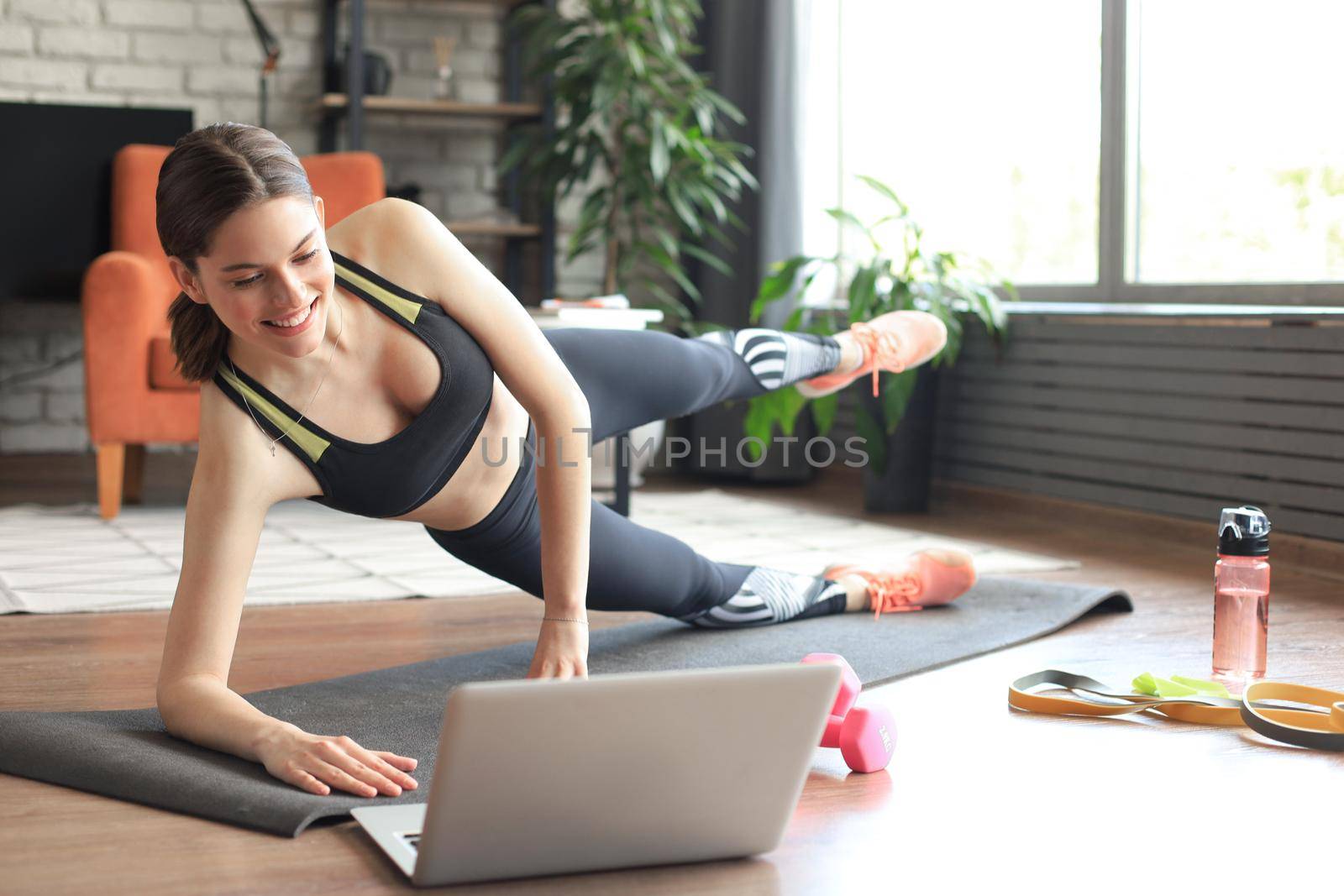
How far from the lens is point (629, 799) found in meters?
1.20

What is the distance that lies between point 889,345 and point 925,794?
1160 millimetres

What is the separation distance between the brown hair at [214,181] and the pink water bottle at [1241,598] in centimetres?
127

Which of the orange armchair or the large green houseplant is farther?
the large green houseplant

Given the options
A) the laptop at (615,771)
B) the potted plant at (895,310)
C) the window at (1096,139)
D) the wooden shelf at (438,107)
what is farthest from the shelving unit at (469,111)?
the laptop at (615,771)

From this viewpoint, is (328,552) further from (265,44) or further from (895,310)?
(265,44)

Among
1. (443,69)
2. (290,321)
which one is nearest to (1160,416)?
(290,321)

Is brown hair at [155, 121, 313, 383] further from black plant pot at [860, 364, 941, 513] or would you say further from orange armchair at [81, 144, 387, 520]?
black plant pot at [860, 364, 941, 513]

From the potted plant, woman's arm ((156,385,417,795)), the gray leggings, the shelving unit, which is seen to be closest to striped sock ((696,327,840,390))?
the gray leggings

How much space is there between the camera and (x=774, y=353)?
7.47ft

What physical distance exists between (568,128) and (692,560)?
96.7 inches

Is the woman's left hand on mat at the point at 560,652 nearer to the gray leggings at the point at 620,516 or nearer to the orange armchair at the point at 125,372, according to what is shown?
the gray leggings at the point at 620,516

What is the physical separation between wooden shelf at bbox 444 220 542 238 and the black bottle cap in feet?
10.0

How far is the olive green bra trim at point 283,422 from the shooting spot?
4.95 feet

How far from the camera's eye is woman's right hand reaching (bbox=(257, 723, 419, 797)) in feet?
4.58
